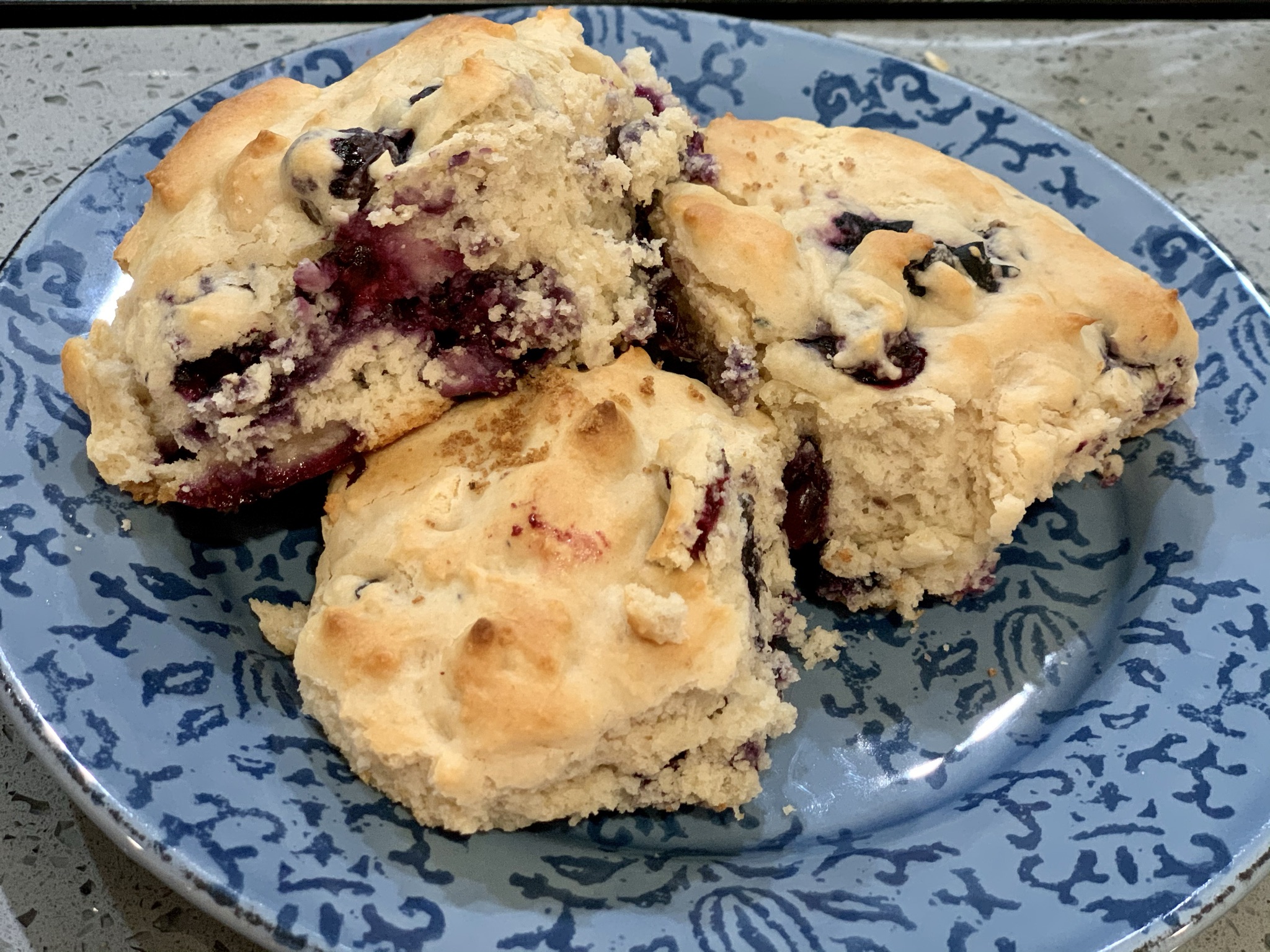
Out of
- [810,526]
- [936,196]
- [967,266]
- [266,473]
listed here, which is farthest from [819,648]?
[266,473]

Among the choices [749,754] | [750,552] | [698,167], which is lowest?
[749,754]

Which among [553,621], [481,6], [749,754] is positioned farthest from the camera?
[481,6]

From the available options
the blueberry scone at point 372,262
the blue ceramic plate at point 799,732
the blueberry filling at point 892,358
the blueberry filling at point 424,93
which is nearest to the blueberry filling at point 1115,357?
the blue ceramic plate at point 799,732

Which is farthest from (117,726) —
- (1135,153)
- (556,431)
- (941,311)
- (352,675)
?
(1135,153)

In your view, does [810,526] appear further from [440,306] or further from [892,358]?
[440,306]

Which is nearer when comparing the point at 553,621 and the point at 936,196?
the point at 553,621

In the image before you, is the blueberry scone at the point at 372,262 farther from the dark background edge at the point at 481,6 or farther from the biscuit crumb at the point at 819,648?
the dark background edge at the point at 481,6
